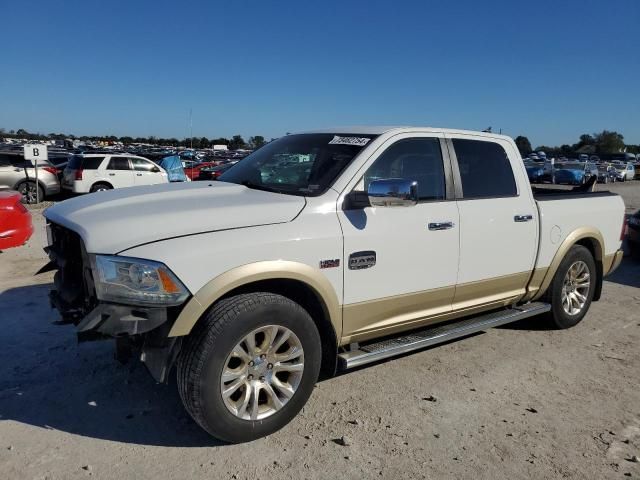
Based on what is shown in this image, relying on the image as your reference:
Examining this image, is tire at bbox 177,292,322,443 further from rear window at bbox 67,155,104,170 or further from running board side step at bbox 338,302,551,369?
rear window at bbox 67,155,104,170

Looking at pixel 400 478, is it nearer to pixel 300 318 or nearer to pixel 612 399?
pixel 300 318

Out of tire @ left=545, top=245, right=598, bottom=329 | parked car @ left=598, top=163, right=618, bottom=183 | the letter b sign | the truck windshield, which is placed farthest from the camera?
parked car @ left=598, top=163, right=618, bottom=183

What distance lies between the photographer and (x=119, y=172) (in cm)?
1717

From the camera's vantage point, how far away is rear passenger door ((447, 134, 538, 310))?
4.08 meters

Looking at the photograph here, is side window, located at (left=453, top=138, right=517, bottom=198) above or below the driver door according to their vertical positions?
above

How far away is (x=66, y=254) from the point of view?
3395 millimetres

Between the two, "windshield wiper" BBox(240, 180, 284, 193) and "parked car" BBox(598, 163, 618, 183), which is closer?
"windshield wiper" BBox(240, 180, 284, 193)

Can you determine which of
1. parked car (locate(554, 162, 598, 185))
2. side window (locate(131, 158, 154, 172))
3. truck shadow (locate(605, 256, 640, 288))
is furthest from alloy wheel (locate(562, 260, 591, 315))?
Answer: parked car (locate(554, 162, 598, 185))

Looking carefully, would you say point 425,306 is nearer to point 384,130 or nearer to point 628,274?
point 384,130

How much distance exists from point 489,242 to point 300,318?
1.85 meters

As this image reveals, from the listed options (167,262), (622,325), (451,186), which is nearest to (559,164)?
(622,325)

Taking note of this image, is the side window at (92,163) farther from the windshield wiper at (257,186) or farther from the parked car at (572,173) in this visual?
the parked car at (572,173)

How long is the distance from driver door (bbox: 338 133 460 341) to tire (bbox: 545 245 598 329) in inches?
61.9

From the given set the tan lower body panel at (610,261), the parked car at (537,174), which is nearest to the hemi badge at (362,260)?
the tan lower body panel at (610,261)
